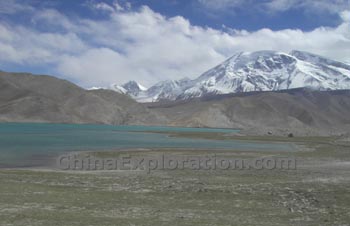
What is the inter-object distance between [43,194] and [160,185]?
858cm

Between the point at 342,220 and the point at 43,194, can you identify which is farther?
the point at 43,194

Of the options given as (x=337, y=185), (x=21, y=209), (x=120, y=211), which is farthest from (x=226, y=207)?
(x=337, y=185)

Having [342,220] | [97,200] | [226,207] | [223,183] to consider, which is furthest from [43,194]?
[342,220]

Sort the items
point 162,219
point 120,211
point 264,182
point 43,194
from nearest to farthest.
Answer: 1. point 162,219
2. point 120,211
3. point 43,194
4. point 264,182

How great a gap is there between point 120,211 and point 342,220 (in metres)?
10.1

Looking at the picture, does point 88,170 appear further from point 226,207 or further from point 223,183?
point 226,207

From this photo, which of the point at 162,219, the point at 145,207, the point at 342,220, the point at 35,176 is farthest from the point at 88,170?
the point at 342,220

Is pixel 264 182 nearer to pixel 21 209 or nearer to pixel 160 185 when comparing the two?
pixel 160 185

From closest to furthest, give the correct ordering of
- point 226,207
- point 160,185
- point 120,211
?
point 120,211 → point 226,207 → point 160,185

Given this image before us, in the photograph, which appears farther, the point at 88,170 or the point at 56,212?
the point at 88,170

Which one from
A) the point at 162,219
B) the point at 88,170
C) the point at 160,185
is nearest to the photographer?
the point at 162,219

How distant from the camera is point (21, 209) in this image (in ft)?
61.9

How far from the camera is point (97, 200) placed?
22.0 meters

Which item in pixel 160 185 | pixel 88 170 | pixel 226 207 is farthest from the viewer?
pixel 88 170
